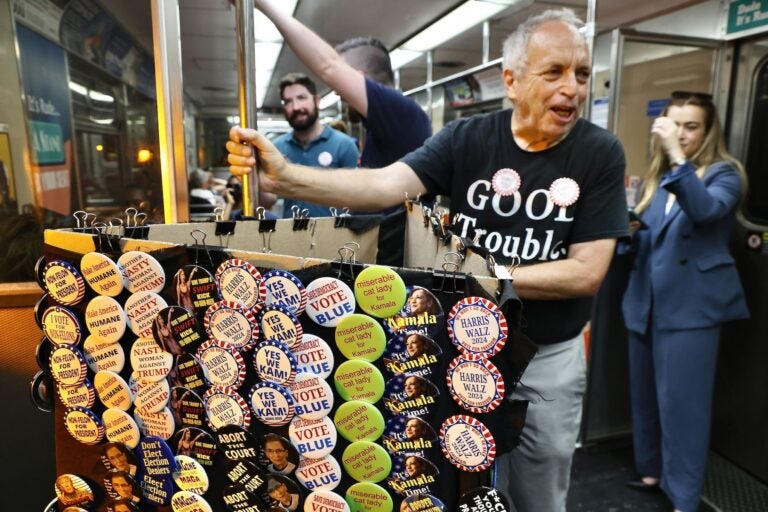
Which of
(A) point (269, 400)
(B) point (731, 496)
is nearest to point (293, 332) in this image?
(A) point (269, 400)

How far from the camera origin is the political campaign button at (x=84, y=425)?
0.83 m

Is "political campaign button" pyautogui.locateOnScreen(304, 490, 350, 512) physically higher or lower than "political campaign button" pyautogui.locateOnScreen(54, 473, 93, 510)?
higher

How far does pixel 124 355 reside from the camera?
80 cm

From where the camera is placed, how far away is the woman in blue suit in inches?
82.4

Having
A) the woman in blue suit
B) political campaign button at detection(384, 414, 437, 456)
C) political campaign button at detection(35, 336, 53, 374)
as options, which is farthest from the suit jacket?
political campaign button at detection(35, 336, 53, 374)

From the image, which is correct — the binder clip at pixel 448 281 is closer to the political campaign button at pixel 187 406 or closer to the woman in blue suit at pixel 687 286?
the political campaign button at pixel 187 406

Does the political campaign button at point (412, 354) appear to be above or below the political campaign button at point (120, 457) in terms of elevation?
above

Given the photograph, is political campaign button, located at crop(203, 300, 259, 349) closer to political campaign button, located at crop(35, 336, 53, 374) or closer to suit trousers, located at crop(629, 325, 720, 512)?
political campaign button, located at crop(35, 336, 53, 374)

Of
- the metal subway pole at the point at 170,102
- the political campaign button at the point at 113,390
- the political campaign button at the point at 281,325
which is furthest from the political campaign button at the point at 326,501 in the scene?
the metal subway pole at the point at 170,102

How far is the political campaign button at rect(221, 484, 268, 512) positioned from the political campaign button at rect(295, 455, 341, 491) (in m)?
0.08

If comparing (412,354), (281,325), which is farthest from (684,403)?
(281,325)

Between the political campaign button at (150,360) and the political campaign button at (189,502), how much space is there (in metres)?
0.19

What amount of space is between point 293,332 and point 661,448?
2362 millimetres

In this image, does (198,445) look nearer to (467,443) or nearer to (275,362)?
(275,362)
